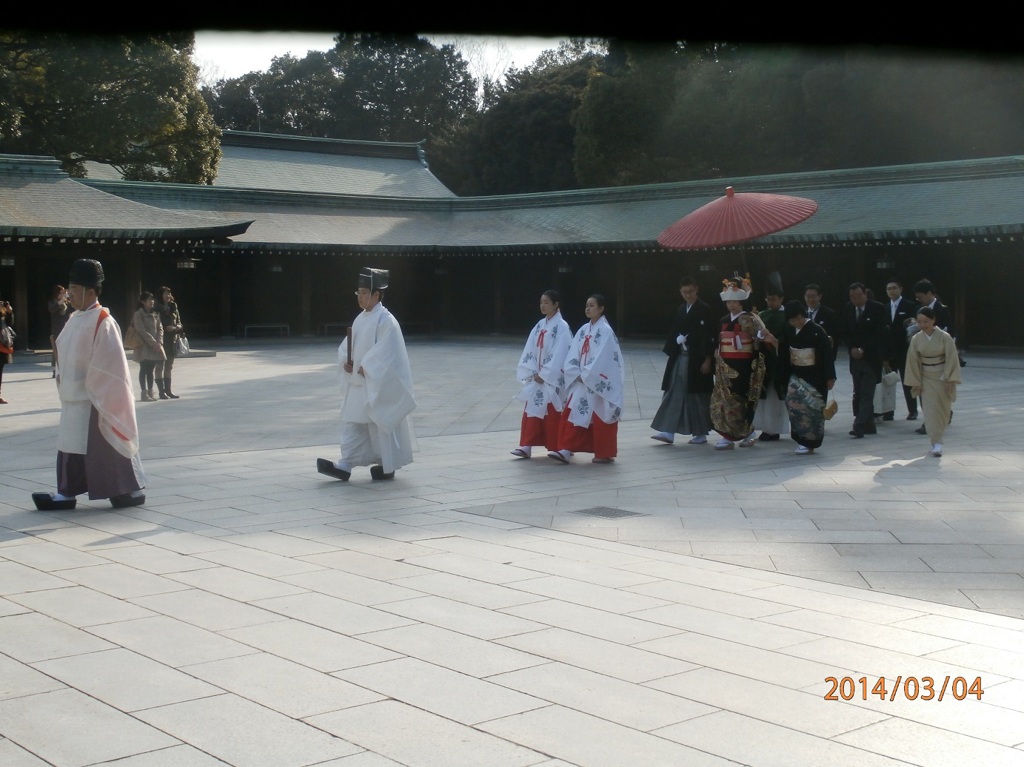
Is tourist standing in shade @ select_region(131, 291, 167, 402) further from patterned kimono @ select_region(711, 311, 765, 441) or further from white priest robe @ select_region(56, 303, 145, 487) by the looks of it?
patterned kimono @ select_region(711, 311, 765, 441)

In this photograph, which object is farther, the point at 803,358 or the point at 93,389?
the point at 803,358

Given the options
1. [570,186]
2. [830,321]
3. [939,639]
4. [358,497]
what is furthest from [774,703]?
[570,186]

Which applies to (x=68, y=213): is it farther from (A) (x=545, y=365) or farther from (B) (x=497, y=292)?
(A) (x=545, y=365)

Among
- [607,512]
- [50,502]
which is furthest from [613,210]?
[50,502]

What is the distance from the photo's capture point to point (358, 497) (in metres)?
7.82

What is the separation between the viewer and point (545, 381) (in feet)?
31.8

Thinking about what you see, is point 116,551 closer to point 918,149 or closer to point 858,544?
point 858,544

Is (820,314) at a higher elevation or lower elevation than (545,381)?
higher

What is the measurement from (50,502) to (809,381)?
6.43 m

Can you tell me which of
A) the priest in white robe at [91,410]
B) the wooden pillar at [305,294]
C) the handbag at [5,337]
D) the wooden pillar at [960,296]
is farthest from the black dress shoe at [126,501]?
the wooden pillar at [305,294]

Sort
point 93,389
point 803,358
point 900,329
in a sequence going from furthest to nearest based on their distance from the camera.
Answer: point 900,329, point 803,358, point 93,389

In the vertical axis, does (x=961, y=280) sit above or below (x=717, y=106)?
below

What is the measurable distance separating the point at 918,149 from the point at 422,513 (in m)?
26.9
